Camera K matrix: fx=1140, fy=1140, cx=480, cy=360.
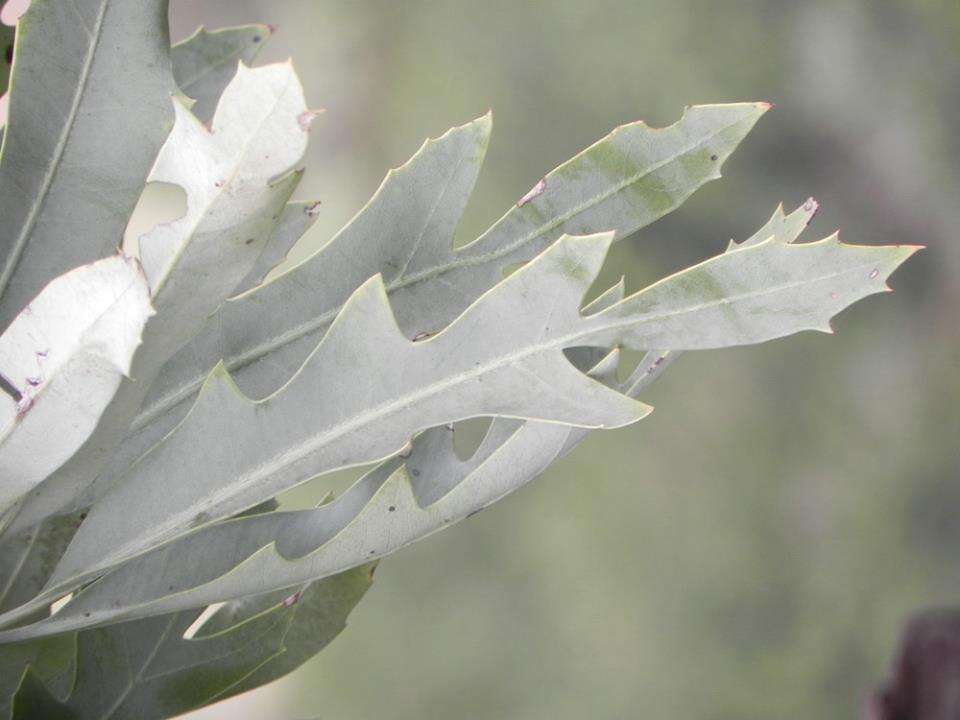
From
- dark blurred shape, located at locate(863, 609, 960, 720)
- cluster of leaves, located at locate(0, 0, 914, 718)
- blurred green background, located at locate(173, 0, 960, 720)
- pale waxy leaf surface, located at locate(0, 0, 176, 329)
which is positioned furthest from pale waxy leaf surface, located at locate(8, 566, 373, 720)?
blurred green background, located at locate(173, 0, 960, 720)

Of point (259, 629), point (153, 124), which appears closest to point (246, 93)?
point (153, 124)

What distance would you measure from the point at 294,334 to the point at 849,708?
6.88ft

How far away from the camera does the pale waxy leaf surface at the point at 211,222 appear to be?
11.0 inches

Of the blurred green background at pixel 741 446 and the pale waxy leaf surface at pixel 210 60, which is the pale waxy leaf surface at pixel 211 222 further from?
the blurred green background at pixel 741 446

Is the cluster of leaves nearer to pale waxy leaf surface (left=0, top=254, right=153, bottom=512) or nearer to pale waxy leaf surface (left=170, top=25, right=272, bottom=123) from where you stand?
pale waxy leaf surface (left=0, top=254, right=153, bottom=512)

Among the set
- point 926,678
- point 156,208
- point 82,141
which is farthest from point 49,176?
point 156,208

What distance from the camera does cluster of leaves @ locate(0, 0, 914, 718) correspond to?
11.5 inches

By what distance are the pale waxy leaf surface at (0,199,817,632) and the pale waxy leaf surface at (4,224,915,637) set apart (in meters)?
0.02

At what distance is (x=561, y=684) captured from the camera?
2.23 metres

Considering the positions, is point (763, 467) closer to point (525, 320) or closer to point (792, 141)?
point (792, 141)

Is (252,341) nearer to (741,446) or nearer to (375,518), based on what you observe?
(375,518)

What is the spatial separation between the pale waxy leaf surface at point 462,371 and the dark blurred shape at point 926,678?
824mm

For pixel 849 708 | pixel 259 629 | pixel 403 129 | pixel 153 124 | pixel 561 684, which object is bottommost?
pixel 849 708

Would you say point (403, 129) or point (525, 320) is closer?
point (525, 320)
